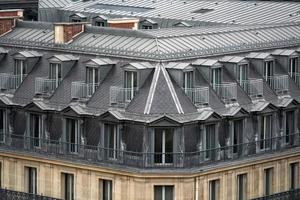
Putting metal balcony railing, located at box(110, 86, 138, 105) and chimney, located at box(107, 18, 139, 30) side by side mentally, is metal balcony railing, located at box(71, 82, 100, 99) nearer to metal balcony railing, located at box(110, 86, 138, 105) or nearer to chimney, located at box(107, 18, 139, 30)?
metal balcony railing, located at box(110, 86, 138, 105)

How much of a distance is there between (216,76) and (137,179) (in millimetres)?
9418

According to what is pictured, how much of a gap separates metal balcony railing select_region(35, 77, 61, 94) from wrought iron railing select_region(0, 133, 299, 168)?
3.28 meters

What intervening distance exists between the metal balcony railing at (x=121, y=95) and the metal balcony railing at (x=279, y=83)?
11730mm

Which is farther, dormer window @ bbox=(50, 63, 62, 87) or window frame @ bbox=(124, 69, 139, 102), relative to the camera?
dormer window @ bbox=(50, 63, 62, 87)

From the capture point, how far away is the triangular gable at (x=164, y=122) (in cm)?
13062

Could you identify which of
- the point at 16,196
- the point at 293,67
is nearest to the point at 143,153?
the point at 16,196

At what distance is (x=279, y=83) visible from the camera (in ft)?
463

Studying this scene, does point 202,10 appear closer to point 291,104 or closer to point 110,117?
point 291,104

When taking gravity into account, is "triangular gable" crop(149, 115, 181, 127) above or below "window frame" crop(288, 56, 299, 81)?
below

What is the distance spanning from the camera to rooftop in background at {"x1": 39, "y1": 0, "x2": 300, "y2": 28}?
16088 cm

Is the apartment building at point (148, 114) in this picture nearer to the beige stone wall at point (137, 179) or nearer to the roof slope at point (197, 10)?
the beige stone wall at point (137, 179)

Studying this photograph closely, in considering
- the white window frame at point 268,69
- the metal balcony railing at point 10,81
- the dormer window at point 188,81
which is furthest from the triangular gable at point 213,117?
the metal balcony railing at point 10,81

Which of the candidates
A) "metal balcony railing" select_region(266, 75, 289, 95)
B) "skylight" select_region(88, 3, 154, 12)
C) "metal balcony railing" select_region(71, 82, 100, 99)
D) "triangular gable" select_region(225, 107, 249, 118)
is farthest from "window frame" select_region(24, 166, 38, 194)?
"skylight" select_region(88, 3, 154, 12)

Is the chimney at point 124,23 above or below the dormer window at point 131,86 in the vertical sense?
above
